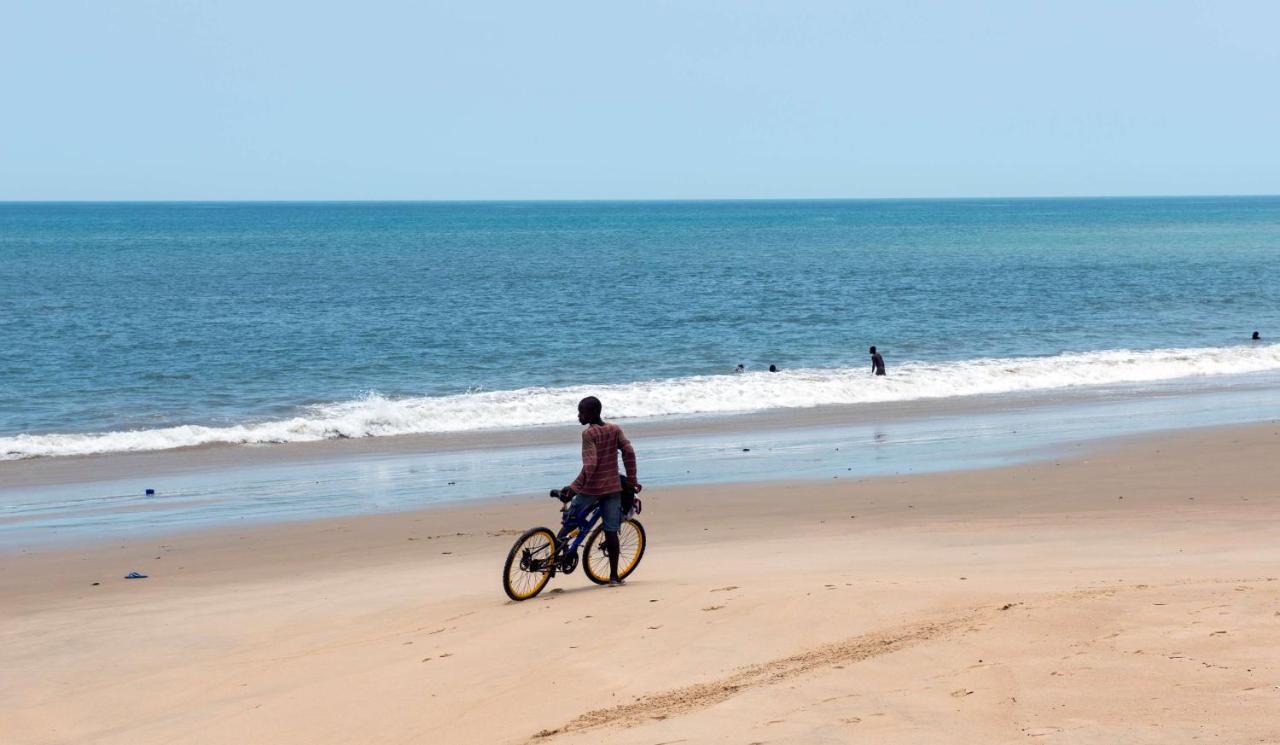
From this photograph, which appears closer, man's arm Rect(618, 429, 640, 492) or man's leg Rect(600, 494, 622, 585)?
man's arm Rect(618, 429, 640, 492)

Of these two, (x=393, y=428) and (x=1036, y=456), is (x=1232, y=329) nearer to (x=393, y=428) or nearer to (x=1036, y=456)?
(x=1036, y=456)

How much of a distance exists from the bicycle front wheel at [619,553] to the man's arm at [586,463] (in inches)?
21.2

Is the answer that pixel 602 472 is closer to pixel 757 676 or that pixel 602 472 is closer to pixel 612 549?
pixel 612 549

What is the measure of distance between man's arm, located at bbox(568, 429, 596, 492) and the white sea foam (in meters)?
15.5

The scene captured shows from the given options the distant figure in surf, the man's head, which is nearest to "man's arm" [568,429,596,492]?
the man's head

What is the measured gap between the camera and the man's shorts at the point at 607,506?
35.5ft

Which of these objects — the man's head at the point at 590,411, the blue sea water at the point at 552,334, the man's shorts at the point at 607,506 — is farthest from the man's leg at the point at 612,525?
the blue sea water at the point at 552,334

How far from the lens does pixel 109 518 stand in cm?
1667

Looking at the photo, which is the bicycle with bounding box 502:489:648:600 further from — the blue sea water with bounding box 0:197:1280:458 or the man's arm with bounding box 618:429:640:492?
the blue sea water with bounding box 0:197:1280:458

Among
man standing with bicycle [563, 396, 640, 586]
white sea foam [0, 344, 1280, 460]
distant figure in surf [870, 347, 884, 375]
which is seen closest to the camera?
man standing with bicycle [563, 396, 640, 586]

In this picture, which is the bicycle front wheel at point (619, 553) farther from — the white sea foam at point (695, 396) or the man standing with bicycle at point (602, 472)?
the white sea foam at point (695, 396)

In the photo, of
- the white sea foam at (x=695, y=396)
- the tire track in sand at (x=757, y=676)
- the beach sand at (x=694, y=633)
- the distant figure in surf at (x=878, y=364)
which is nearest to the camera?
the beach sand at (x=694, y=633)

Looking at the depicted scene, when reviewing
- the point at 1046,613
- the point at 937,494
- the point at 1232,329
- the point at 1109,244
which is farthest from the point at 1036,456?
the point at 1109,244

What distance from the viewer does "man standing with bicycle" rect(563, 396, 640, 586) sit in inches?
416
